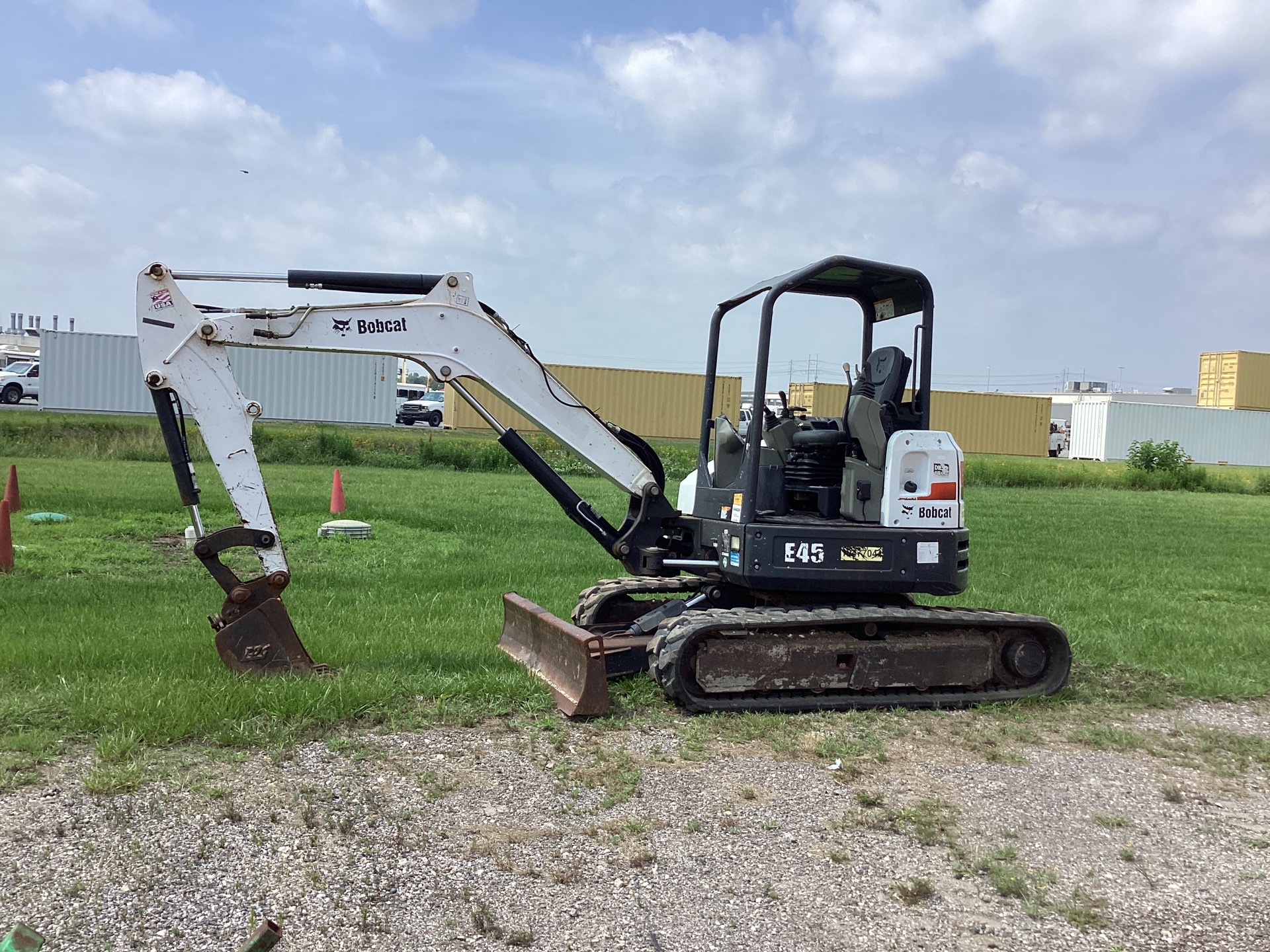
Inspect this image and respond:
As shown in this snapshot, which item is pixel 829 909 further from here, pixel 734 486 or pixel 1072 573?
pixel 1072 573

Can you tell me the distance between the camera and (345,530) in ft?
46.4

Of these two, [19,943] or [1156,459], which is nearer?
[19,943]

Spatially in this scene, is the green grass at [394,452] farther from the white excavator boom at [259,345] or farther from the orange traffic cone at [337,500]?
the white excavator boom at [259,345]

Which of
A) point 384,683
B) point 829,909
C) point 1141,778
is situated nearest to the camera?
point 829,909

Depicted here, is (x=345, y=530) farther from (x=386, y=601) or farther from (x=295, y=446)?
(x=295, y=446)

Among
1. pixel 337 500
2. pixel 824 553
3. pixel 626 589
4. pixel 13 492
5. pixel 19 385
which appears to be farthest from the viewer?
pixel 19 385

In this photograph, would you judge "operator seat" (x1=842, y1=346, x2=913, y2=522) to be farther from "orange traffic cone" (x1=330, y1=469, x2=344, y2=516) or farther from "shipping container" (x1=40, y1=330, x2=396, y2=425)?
"shipping container" (x1=40, y1=330, x2=396, y2=425)

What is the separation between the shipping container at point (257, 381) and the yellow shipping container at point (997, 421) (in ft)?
91.1

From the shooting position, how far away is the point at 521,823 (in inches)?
197

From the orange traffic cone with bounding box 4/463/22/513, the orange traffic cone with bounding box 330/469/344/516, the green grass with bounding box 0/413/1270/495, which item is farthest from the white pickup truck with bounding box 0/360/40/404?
the orange traffic cone with bounding box 330/469/344/516

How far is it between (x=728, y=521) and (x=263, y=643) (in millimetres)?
3132

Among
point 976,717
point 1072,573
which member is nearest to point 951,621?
point 976,717

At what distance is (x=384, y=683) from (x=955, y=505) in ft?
12.9

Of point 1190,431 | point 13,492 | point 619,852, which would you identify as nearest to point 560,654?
point 619,852
